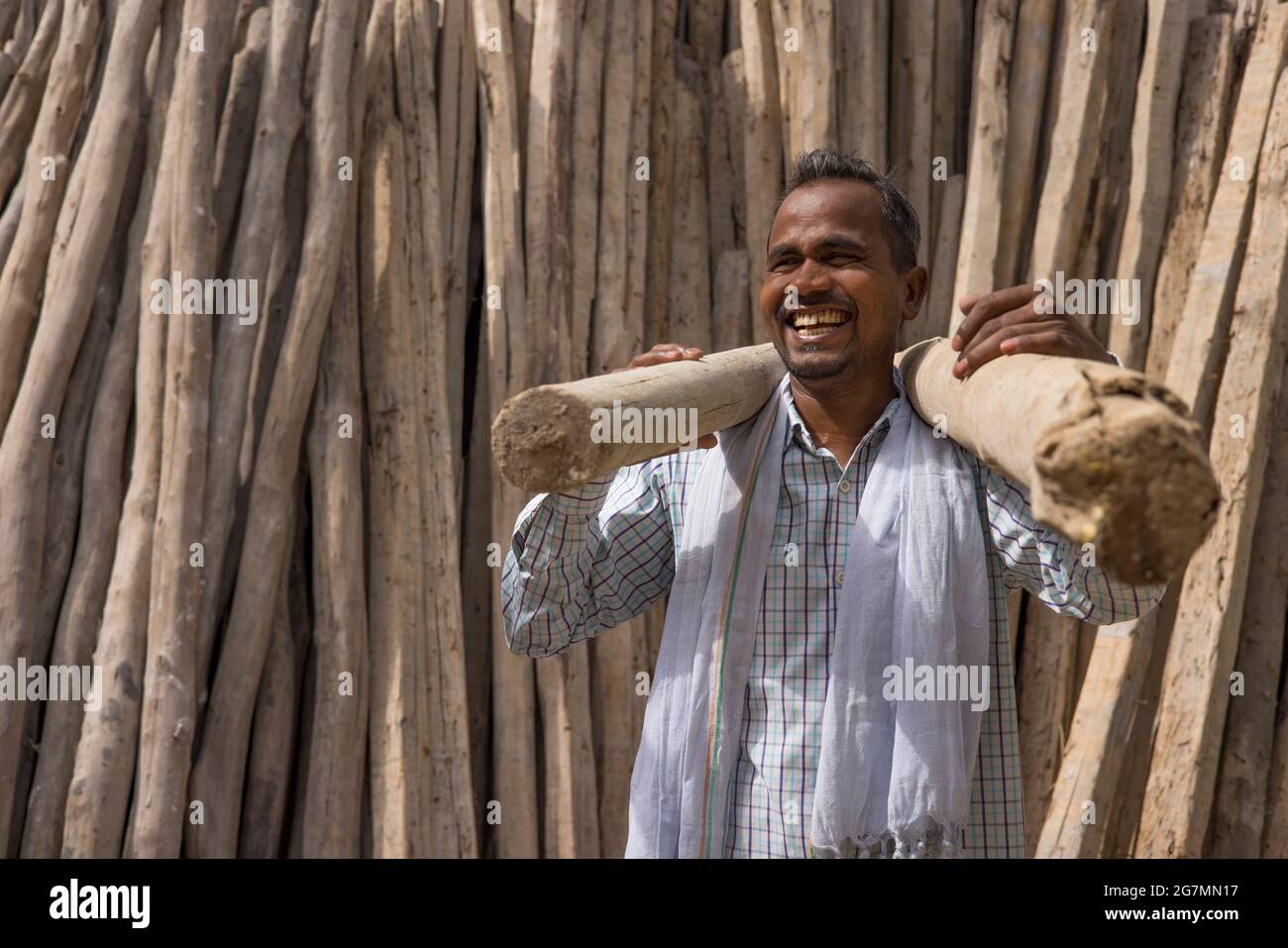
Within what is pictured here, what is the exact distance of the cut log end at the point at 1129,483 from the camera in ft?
4.93

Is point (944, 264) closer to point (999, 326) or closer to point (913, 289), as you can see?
point (913, 289)

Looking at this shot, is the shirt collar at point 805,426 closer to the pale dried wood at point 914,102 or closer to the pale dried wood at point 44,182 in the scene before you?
the pale dried wood at point 914,102

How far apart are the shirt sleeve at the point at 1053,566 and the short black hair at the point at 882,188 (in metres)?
0.47

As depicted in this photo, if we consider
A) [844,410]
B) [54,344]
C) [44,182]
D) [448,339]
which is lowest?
[844,410]

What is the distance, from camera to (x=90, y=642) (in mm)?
3729

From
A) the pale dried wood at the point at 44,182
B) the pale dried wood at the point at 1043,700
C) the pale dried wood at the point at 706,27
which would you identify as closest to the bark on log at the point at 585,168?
the pale dried wood at the point at 706,27

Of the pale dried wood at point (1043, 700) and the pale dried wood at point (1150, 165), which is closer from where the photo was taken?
the pale dried wood at point (1043, 700)

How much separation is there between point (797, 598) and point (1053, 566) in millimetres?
455

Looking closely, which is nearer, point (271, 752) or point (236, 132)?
point (271, 752)

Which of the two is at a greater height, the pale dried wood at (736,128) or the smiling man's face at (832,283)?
the pale dried wood at (736,128)

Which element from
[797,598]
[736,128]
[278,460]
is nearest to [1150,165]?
[736,128]

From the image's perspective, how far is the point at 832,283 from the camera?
7.80ft

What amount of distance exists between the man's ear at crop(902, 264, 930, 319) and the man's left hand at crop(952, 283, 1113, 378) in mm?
373

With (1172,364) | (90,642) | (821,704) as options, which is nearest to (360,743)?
(90,642)
